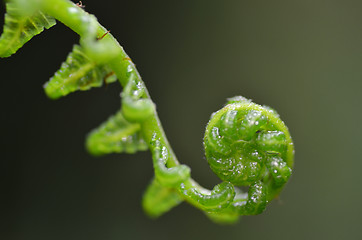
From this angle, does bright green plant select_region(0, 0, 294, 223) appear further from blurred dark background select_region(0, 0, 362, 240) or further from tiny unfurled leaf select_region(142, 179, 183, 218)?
blurred dark background select_region(0, 0, 362, 240)

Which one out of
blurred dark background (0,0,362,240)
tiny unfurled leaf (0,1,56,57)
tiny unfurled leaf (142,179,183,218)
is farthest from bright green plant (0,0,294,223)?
blurred dark background (0,0,362,240)

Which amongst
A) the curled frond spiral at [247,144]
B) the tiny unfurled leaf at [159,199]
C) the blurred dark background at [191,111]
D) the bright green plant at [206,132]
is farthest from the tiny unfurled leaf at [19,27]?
the blurred dark background at [191,111]

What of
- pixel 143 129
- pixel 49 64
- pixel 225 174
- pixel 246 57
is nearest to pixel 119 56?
pixel 143 129

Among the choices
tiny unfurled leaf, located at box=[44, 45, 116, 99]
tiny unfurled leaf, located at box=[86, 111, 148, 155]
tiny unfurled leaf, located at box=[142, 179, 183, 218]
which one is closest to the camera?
tiny unfurled leaf, located at box=[44, 45, 116, 99]

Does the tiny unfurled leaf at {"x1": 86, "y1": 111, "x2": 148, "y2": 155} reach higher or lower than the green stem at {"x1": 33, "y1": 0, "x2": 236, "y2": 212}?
lower

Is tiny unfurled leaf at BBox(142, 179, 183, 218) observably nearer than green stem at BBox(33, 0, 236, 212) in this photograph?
No

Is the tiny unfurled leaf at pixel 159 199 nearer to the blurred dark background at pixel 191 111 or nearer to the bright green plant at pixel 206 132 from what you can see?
the bright green plant at pixel 206 132

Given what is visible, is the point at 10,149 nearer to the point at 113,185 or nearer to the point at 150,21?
the point at 113,185
